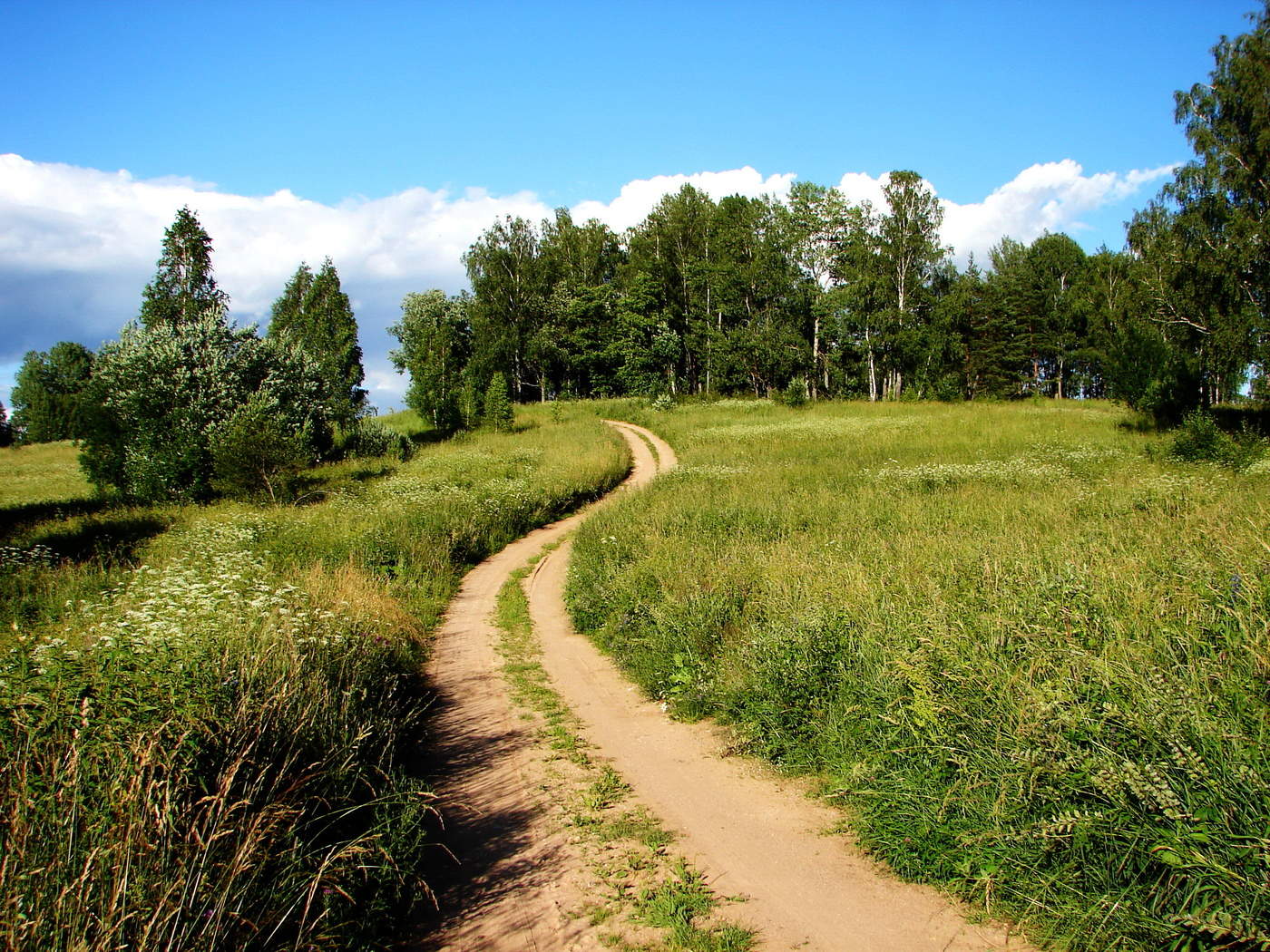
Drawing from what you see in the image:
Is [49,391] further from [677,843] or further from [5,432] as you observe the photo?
[677,843]

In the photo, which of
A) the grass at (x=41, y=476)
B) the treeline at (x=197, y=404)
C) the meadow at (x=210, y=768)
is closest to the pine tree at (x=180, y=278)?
the treeline at (x=197, y=404)

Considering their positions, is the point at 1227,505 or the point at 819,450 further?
the point at 819,450

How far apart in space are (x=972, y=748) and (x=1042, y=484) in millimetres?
13007

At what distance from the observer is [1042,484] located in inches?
620

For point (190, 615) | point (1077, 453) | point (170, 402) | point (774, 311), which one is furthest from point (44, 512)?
point (774, 311)

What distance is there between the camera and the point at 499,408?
131ft

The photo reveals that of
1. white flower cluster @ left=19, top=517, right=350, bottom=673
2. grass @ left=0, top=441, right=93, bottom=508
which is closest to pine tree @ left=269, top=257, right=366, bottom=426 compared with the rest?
grass @ left=0, top=441, right=93, bottom=508

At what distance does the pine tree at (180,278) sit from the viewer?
34000 millimetres

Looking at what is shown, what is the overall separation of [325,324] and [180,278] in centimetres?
1649

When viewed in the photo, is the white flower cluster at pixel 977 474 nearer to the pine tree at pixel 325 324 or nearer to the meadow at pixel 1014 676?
the meadow at pixel 1014 676

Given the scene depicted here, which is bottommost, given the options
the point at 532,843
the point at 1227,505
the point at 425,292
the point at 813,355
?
the point at 532,843

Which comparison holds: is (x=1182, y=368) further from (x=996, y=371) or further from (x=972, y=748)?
(x=996, y=371)

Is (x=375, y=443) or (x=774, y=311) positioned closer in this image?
(x=375, y=443)

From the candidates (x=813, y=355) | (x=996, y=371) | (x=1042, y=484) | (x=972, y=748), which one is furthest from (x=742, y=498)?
(x=996, y=371)
